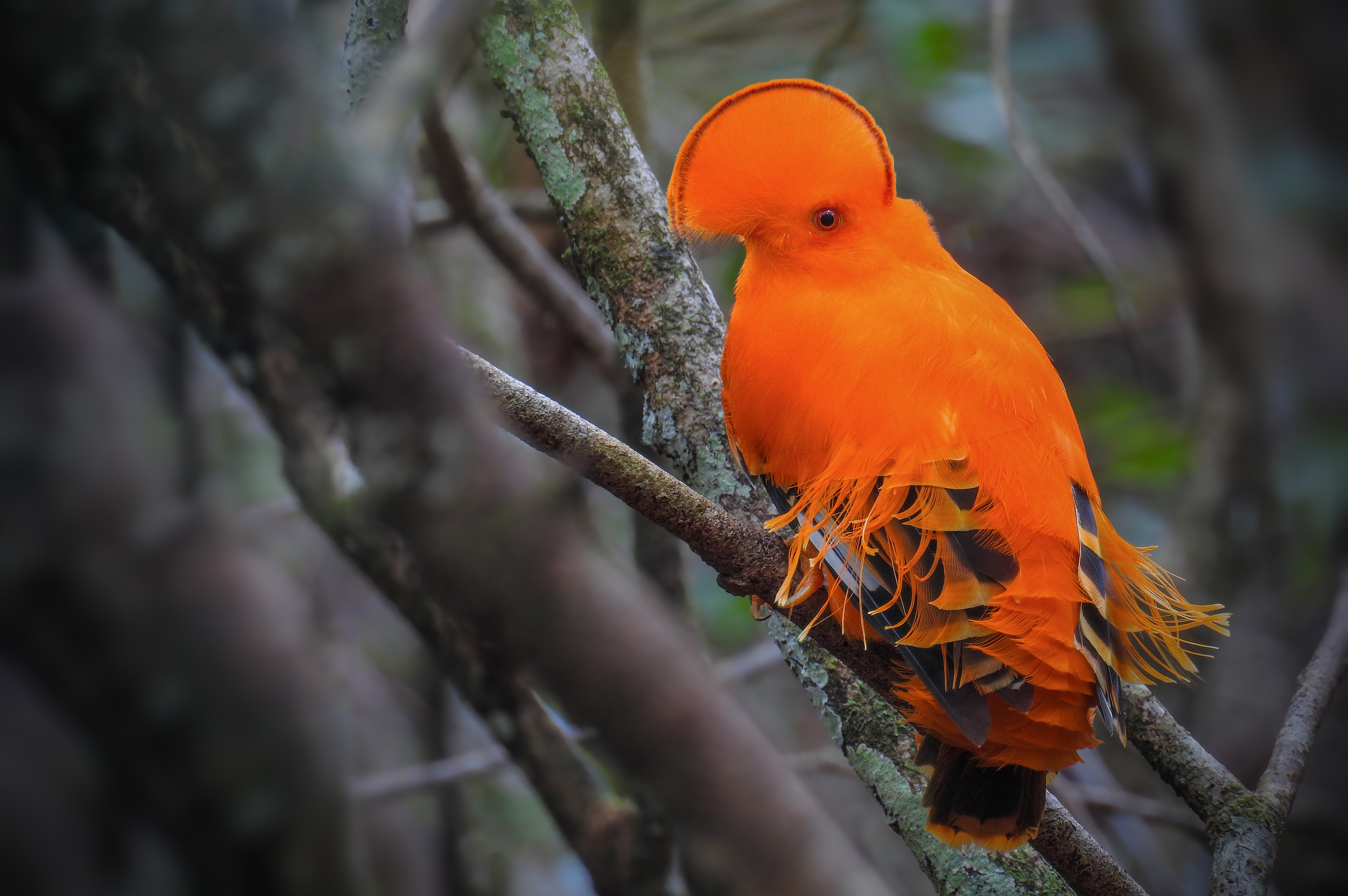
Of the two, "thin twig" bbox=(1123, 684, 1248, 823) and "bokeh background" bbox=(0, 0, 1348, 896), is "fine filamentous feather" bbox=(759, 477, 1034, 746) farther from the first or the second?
"thin twig" bbox=(1123, 684, 1248, 823)

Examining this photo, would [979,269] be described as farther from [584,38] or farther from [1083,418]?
[584,38]

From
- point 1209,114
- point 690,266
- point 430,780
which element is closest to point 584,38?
point 690,266

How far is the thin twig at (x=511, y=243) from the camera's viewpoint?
1729mm

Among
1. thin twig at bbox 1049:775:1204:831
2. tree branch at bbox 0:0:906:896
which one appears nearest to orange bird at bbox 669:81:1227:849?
tree branch at bbox 0:0:906:896

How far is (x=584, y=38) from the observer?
4.85 ft

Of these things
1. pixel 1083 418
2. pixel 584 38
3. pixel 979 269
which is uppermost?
pixel 584 38

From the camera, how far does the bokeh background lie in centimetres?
196

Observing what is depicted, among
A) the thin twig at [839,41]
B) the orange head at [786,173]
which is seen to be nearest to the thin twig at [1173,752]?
the orange head at [786,173]

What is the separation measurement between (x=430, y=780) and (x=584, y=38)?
1.15 meters

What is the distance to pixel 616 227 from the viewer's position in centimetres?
144

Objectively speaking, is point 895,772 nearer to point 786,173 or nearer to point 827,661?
point 827,661

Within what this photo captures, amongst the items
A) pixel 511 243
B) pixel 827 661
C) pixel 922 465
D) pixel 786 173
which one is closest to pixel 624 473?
pixel 922 465

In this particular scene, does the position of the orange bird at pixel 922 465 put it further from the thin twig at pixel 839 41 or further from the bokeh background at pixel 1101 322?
the thin twig at pixel 839 41

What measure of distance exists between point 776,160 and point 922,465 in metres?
0.55
